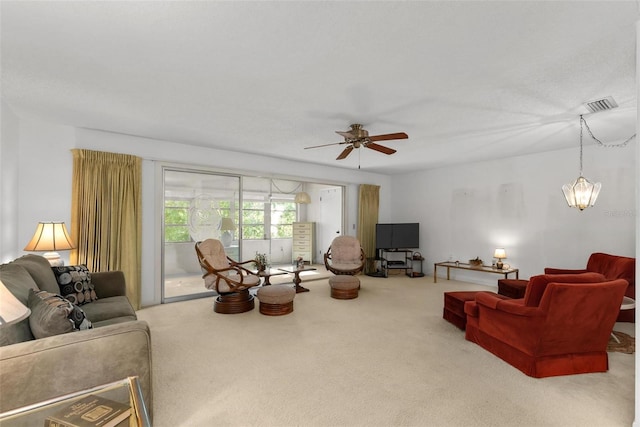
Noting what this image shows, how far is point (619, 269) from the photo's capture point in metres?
3.79

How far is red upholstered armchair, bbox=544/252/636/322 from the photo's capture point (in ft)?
12.1

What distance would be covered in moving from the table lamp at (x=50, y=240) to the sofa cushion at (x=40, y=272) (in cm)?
58

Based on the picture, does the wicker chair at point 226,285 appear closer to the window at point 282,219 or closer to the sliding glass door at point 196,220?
the sliding glass door at point 196,220

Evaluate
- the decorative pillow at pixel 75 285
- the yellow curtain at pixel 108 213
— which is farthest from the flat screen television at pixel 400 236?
the decorative pillow at pixel 75 285

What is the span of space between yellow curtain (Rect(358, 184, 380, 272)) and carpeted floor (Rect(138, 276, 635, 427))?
3.62 m

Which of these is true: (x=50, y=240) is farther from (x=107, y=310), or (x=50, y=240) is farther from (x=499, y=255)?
(x=499, y=255)

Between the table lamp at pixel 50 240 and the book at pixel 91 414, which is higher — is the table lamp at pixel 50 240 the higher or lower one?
the higher one

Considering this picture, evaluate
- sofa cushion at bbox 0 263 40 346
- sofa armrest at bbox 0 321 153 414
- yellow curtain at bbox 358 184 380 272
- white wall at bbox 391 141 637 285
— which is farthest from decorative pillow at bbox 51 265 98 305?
white wall at bbox 391 141 637 285

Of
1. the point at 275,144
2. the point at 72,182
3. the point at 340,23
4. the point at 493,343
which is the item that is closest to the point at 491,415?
the point at 493,343

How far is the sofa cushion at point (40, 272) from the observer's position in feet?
8.16

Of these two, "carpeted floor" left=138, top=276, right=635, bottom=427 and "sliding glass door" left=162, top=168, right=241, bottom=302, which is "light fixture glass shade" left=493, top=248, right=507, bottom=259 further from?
"sliding glass door" left=162, top=168, right=241, bottom=302

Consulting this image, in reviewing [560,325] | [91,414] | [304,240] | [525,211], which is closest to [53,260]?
[91,414]

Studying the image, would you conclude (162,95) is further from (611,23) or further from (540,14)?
(611,23)

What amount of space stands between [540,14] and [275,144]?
3737 millimetres
